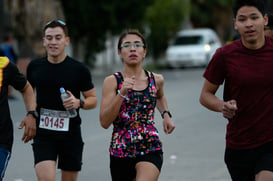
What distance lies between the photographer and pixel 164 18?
3781 centimetres

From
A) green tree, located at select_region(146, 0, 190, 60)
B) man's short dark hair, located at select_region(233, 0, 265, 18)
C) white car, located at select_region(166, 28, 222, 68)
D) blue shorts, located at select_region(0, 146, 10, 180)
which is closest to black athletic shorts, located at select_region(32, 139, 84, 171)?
blue shorts, located at select_region(0, 146, 10, 180)

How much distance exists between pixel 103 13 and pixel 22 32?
3552mm

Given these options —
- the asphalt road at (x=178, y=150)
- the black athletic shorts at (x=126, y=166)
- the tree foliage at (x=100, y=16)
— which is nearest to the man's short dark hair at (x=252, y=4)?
the black athletic shorts at (x=126, y=166)

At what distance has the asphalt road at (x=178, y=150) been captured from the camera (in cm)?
913

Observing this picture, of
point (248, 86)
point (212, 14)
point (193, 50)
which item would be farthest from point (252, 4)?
point (212, 14)

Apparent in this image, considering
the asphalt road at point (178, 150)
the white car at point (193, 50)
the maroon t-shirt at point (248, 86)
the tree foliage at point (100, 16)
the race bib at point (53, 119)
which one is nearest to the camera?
the maroon t-shirt at point (248, 86)

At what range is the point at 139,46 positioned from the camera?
19.8ft

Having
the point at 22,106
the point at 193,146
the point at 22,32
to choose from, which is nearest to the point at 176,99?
the point at 22,106

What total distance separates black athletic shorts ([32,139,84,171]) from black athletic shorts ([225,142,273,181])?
5.31ft

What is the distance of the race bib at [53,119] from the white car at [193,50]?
28.4 metres

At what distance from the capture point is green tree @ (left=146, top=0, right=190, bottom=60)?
123 feet

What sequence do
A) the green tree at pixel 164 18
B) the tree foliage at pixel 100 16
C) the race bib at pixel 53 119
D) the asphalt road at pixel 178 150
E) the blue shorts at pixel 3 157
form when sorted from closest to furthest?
the blue shorts at pixel 3 157, the race bib at pixel 53 119, the asphalt road at pixel 178 150, the tree foliage at pixel 100 16, the green tree at pixel 164 18

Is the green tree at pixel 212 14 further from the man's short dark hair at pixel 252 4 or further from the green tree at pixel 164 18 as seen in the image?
the man's short dark hair at pixel 252 4

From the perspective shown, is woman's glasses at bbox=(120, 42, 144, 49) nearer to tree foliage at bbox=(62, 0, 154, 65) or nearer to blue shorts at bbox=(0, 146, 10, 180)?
blue shorts at bbox=(0, 146, 10, 180)
